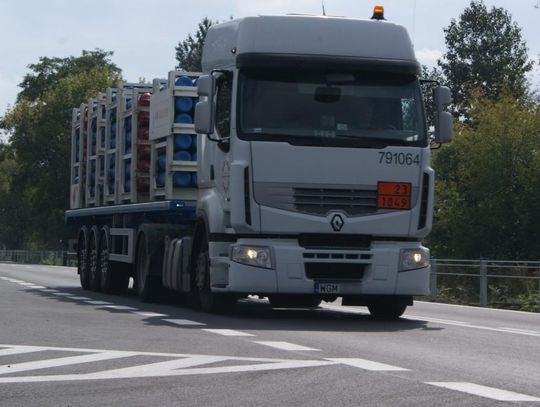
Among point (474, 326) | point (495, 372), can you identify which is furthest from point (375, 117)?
point (495, 372)

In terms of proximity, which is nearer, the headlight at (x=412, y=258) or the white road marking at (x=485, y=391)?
the white road marking at (x=485, y=391)

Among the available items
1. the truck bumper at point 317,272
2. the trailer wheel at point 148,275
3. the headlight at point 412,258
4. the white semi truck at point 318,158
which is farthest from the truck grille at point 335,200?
the trailer wheel at point 148,275

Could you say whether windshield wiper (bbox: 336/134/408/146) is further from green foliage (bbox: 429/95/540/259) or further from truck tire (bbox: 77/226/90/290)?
green foliage (bbox: 429/95/540/259)

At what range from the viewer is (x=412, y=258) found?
59.6 feet

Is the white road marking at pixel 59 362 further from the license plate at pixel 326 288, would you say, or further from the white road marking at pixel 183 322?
the license plate at pixel 326 288

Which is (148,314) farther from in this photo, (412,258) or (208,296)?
(412,258)

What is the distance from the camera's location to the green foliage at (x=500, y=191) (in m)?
51.2

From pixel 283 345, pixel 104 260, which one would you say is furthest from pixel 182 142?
pixel 283 345

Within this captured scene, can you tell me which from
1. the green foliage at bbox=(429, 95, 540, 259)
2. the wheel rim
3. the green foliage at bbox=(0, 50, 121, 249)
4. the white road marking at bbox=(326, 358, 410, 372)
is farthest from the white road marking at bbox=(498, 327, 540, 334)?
the green foliage at bbox=(0, 50, 121, 249)

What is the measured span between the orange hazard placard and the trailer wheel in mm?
5898

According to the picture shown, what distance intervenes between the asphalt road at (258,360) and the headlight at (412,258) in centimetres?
75

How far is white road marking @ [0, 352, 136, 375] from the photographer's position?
10945 mm

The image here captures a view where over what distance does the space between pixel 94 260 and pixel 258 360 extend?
55.2 feet

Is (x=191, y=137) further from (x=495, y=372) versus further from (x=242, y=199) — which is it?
(x=495, y=372)
